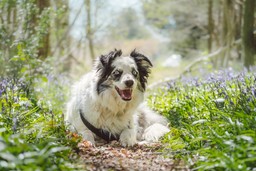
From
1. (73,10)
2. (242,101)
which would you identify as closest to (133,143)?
(242,101)

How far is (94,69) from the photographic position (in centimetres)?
578

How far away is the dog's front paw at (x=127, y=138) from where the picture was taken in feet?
17.2

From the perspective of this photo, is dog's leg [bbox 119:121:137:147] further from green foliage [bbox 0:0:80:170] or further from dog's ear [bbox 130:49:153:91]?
green foliage [bbox 0:0:80:170]

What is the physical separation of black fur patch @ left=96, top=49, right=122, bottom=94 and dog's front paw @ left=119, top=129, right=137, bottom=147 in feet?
2.26

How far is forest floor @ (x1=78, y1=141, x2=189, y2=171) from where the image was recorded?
3.62m

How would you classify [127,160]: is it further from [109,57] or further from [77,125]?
[109,57]

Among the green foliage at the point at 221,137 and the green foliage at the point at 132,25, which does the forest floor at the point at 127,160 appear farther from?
the green foliage at the point at 132,25

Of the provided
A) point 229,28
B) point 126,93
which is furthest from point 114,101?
point 229,28

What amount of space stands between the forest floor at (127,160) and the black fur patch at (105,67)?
94 cm

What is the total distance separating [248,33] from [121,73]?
560 centimetres

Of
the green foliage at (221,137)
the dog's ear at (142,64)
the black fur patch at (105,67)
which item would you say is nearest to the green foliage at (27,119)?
the black fur patch at (105,67)

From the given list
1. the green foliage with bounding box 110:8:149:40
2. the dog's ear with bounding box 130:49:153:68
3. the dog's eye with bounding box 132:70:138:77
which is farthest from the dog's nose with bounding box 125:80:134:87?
the green foliage with bounding box 110:8:149:40

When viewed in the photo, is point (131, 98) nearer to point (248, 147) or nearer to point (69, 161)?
point (69, 161)

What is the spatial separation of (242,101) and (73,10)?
1239 cm
